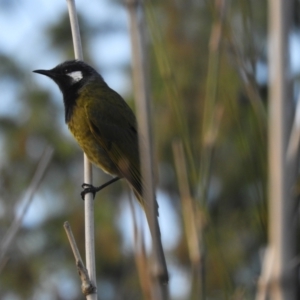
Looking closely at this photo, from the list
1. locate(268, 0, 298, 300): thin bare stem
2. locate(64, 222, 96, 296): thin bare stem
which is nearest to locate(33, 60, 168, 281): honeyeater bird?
locate(64, 222, 96, 296): thin bare stem

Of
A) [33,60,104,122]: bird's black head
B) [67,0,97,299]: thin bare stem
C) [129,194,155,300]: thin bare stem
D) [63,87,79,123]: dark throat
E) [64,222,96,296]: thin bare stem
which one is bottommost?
[129,194,155,300]: thin bare stem

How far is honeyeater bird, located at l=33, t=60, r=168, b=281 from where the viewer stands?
3.84 metres

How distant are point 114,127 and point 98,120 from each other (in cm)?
10

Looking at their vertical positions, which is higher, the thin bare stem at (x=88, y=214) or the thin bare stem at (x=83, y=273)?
the thin bare stem at (x=88, y=214)

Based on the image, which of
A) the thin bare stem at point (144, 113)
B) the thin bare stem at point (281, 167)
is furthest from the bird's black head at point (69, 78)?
the thin bare stem at point (281, 167)

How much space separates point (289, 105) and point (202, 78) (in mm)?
7606

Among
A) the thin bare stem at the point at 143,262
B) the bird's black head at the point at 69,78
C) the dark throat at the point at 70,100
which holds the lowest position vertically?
the thin bare stem at the point at 143,262

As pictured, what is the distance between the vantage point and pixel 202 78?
29.0ft

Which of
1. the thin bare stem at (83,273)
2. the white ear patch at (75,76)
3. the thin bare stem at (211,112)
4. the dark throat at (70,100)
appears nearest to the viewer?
the thin bare stem at (211,112)

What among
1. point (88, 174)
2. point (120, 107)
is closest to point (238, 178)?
point (120, 107)

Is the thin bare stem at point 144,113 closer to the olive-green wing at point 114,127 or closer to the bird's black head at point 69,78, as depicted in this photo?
the olive-green wing at point 114,127

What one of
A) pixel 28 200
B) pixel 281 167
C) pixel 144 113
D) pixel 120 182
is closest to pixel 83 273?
pixel 28 200

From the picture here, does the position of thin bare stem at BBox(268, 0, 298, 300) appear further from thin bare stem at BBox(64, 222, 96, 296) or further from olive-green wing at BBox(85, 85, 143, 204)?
olive-green wing at BBox(85, 85, 143, 204)

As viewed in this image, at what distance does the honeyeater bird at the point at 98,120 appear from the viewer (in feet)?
12.6
